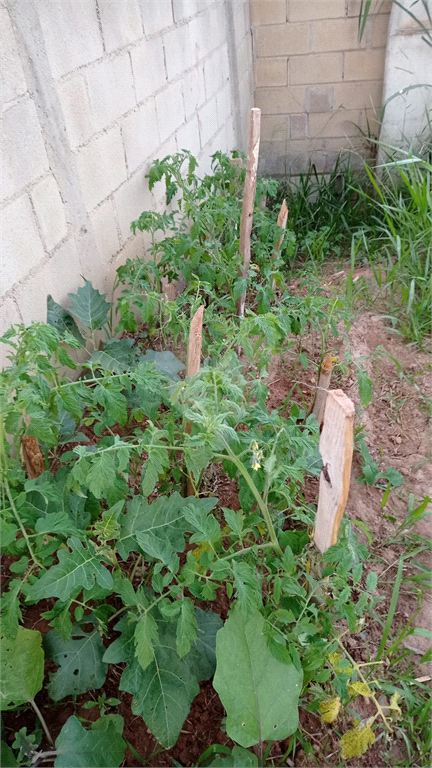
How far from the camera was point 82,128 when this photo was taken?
1.76m

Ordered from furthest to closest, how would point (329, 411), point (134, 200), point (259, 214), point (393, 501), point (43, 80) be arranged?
point (259, 214), point (134, 200), point (393, 501), point (43, 80), point (329, 411)

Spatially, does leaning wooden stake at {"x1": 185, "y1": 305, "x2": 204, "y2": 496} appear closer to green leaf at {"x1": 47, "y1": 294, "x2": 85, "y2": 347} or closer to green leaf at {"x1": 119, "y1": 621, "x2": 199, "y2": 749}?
green leaf at {"x1": 47, "y1": 294, "x2": 85, "y2": 347}

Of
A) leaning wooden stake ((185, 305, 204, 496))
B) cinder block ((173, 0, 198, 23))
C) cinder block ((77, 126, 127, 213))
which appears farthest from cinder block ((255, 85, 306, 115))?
leaning wooden stake ((185, 305, 204, 496))

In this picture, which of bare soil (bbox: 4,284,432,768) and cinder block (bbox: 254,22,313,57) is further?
cinder block (bbox: 254,22,313,57)

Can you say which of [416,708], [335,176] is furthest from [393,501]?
[335,176]

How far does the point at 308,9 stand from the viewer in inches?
150

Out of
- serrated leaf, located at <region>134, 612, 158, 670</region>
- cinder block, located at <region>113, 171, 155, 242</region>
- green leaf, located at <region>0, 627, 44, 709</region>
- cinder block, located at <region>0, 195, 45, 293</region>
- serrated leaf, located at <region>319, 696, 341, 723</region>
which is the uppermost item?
cinder block, located at <region>0, 195, 45, 293</region>

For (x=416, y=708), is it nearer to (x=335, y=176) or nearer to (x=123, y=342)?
(x=123, y=342)

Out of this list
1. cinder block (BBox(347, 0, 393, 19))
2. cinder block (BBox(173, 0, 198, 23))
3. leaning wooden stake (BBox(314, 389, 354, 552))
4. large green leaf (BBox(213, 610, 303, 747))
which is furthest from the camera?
cinder block (BBox(347, 0, 393, 19))

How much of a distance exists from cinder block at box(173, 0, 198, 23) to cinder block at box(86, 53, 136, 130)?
29.8 inches

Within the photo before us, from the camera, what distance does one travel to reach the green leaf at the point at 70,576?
1040 mm

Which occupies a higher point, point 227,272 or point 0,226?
point 0,226

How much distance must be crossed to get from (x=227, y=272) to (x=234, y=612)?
153cm

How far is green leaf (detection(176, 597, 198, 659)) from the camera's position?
3.44 ft
